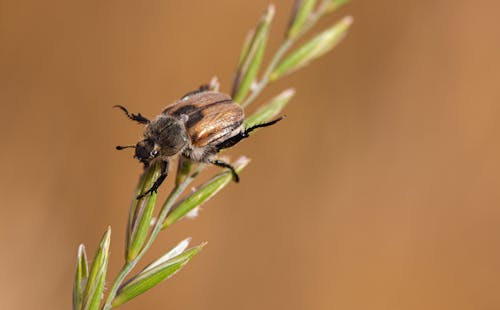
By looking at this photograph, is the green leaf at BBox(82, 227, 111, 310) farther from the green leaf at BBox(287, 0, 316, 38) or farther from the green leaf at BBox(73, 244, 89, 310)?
the green leaf at BBox(287, 0, 316, 38)

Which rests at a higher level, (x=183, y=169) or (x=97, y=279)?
(x=183, y=169)

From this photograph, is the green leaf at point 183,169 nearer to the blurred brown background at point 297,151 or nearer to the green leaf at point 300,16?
the green leaf at point 300,16

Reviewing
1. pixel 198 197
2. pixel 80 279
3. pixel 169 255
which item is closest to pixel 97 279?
pixel 80 279

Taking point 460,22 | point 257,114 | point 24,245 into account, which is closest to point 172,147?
point 257,114

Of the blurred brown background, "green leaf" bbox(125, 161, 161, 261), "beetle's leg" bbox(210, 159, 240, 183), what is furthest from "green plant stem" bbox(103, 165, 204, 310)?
the blurred brown background

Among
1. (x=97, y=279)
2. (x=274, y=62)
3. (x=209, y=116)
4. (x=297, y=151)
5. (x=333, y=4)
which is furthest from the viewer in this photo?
(x=297, y=151)

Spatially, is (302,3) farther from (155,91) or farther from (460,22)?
(460,22)

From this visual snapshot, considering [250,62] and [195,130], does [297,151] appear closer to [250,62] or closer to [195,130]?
[195,130]
